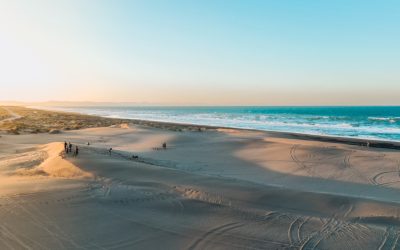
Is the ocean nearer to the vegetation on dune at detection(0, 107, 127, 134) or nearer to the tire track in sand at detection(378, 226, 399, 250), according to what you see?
the vegetation on dune at detection(0, 107, 127, 134)

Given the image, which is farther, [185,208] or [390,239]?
[185,208]

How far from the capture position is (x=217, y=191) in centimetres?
1136

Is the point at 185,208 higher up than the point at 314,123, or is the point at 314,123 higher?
the point at 314,123

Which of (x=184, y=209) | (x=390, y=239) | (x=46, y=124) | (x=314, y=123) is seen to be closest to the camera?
(x=390, y=239)

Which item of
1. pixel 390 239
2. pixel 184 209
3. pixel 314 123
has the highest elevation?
pixel 314 123

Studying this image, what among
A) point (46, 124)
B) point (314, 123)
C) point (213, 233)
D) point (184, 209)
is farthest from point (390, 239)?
point (314, 123)

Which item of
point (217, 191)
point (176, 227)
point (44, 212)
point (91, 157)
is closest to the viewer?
point (176, 227)

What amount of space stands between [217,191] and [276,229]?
10.9ft

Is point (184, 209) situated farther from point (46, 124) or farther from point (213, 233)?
point (46, 124)

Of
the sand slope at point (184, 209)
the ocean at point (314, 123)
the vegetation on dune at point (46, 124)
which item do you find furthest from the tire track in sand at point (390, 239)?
the vegetation on dune at point (46, 124)

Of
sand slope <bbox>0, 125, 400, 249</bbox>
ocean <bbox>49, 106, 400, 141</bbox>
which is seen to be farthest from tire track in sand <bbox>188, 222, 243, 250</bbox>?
ocean <bbox>49, 106, 400, 141</bbox>

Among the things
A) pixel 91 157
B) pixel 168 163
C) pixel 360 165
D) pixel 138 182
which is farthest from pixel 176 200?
pixel 360 165

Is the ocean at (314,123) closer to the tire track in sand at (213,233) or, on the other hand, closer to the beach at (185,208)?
the beach at (185,208)

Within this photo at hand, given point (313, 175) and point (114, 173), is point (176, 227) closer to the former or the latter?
point (114, 173)
